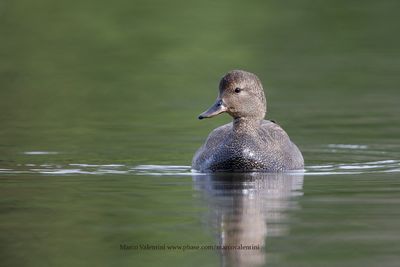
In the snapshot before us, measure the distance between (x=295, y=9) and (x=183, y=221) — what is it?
22555mm

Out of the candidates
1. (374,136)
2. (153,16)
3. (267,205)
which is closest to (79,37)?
(153,16)

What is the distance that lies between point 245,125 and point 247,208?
3322 mm

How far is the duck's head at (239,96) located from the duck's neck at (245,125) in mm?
38

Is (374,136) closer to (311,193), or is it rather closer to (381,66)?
(311,193)

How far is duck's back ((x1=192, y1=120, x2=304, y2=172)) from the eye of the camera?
14211 mm

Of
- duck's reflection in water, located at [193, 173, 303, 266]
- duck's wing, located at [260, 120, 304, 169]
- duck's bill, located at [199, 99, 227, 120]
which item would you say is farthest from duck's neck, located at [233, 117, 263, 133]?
duck's reflection in water, located at [193, 173, 303, 266]

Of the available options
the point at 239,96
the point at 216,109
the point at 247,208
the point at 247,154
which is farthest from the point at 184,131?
the point at 247,208

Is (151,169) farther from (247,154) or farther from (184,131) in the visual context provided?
(184,131)

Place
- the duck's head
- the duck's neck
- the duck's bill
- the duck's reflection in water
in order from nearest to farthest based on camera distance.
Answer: the duck's reflection in water
the duck's bill
the duck's head
the duck's neck

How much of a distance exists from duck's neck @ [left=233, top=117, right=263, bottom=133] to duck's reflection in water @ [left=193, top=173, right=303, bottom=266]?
0.75 meters

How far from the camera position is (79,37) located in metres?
29.8

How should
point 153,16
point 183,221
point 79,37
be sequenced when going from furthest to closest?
point 153,16 < point 79,37 < point 183,221

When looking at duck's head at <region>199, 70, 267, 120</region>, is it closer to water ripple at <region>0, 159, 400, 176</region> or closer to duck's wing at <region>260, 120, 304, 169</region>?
duck's wing at <region>260, 120, 304, 169</region>

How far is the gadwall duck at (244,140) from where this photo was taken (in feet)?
46.7
